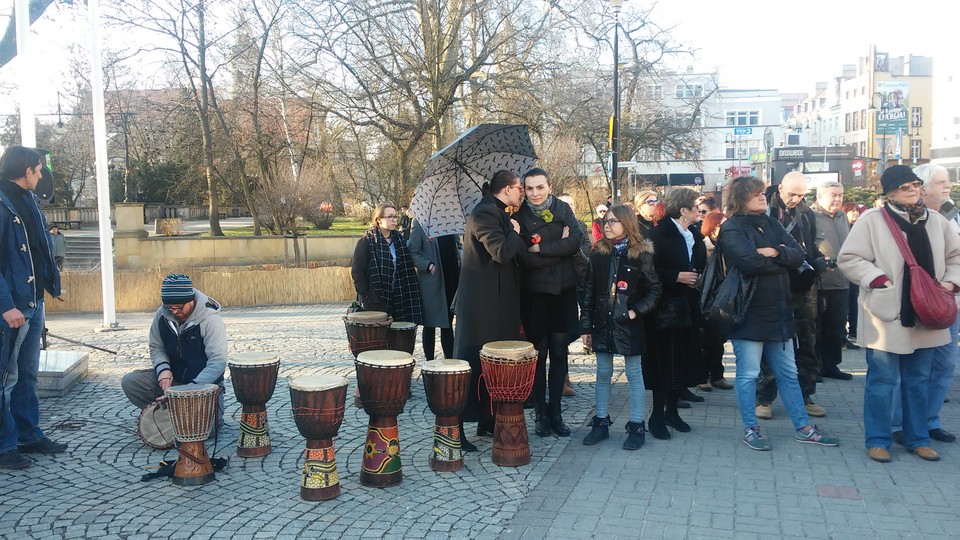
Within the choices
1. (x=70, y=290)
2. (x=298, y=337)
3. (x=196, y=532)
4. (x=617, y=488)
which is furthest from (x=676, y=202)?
→ (x=70, y=290)

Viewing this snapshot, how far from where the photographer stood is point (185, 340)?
5.84 m

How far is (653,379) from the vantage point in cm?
624

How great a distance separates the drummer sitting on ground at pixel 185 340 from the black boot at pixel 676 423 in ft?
11.1

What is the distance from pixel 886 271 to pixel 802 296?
55.4 inches

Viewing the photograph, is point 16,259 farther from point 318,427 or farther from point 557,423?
point 557,423

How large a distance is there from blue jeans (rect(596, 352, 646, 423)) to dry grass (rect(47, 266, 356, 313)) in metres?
10.7

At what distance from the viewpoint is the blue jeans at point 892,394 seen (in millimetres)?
5469

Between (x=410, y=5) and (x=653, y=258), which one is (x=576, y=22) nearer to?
(x=410, y=5)

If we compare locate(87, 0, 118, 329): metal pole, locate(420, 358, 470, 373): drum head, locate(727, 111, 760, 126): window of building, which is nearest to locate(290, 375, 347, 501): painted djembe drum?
locate(420, 358, 470, 373): drum head

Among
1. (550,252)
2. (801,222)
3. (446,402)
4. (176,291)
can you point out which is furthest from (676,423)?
(176,291)

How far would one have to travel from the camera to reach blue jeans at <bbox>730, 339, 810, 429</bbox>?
19.0 feet

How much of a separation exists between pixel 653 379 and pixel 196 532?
347cm

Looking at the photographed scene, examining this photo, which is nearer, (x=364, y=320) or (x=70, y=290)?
(x=364, y=320)

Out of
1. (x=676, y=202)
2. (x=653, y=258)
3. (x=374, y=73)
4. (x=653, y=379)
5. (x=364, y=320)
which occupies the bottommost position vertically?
(x=653, y=379)
